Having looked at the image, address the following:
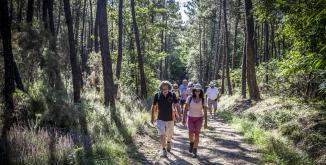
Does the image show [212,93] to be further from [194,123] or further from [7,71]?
[7,71]

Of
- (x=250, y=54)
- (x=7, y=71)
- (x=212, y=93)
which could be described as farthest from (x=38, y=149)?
(x=250, y=54)

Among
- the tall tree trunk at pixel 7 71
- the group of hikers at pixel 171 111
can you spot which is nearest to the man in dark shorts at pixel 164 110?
the group of hikers at pixel 171 111

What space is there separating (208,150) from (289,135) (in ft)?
8.39

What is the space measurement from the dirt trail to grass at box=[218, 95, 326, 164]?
1.32ft

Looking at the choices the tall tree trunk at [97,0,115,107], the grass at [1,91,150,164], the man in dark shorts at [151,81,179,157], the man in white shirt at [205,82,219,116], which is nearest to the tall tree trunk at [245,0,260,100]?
the man in white shirt at [205,82,219,116]

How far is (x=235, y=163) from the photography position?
28.2 feet

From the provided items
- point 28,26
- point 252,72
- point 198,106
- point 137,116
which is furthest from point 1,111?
point 252,72

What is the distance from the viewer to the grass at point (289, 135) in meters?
8.61

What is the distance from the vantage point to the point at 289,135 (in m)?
10.4

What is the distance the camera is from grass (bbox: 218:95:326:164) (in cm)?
861

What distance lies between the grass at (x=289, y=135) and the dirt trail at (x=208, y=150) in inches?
15.9

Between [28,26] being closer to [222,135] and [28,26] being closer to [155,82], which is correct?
[222,135]

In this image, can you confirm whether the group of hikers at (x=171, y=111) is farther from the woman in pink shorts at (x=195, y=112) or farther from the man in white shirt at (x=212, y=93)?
the man in white shirt at (x=212, y=93)

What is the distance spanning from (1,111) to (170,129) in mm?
4374
